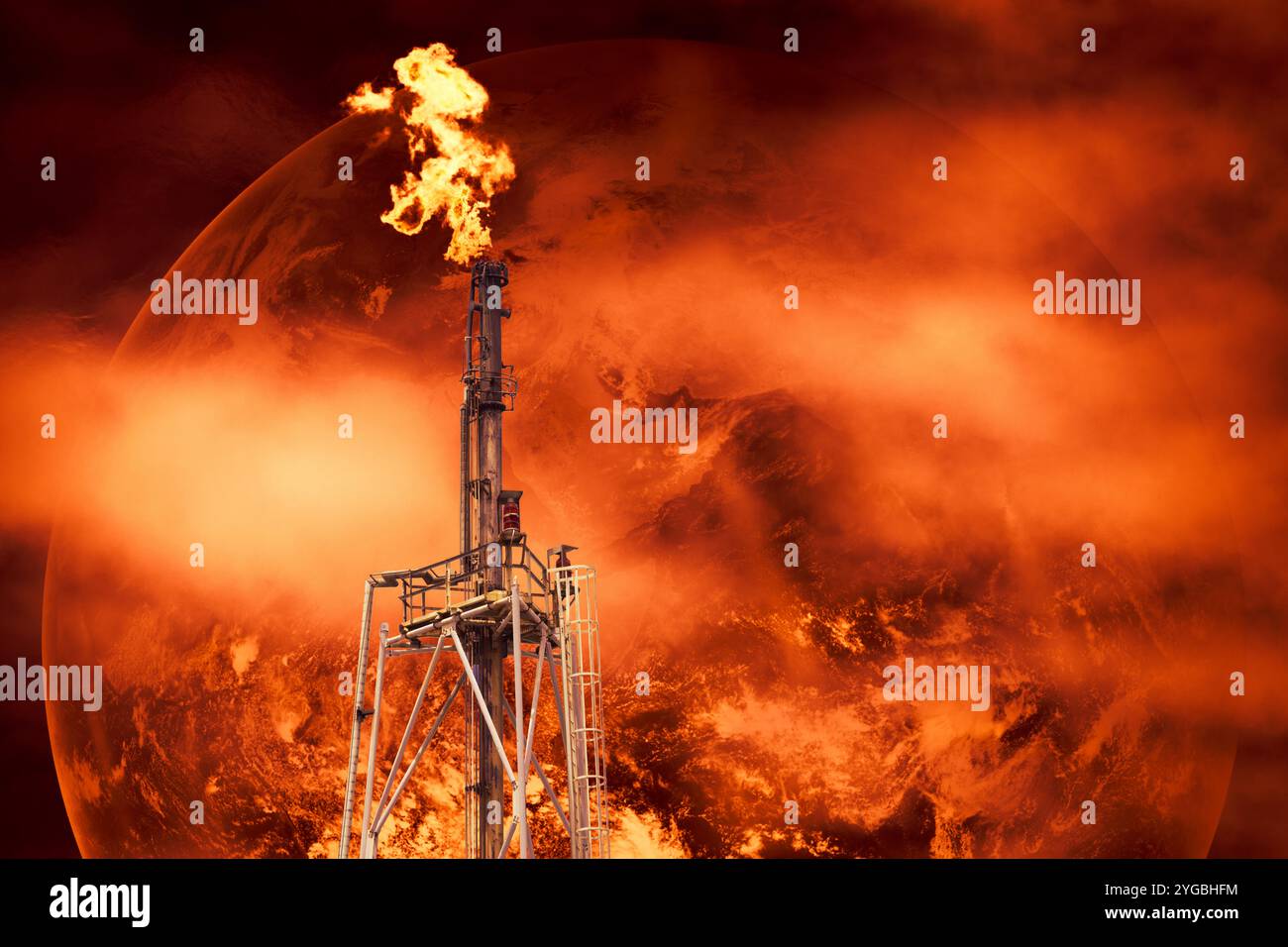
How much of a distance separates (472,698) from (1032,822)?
1929cm

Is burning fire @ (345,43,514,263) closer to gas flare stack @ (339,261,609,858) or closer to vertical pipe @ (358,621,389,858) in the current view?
gas flare stack @ (339,261,609,858)

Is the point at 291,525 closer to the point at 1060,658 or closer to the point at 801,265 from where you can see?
the point at 801,265

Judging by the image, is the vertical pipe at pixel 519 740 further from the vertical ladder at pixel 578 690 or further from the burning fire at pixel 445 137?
the burning fire at pixel 445 137

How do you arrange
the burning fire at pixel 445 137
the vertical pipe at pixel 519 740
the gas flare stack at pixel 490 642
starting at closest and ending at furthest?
the vertical pipe at pixel 519 740 < the gas flare stack at pixel 490 642 < the burning fire at pixel 445 137

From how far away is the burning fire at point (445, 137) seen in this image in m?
47.6

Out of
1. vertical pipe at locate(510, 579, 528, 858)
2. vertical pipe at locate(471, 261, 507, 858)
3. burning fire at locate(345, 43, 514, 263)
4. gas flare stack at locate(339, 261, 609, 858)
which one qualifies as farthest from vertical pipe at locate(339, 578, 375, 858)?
burning fire at locate(345, 43, 514, 263)

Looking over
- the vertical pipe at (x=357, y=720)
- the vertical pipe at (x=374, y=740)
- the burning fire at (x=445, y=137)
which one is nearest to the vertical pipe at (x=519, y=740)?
the vertical pipe at (x=374, y=740)

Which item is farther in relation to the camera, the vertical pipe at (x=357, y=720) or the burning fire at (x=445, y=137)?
the burning fire at (x=445, y=137)

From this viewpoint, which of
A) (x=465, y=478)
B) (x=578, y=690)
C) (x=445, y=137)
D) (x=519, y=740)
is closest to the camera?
(x=519, y=740)

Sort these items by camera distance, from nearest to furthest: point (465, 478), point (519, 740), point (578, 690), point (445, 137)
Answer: point (519, 740), point (578, 690), point (465, 478), point (445, 137)

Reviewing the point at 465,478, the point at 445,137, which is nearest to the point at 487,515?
the point at 465,478

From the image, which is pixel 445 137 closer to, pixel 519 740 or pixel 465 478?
pixel 465 478

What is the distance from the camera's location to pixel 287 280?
2227 inches

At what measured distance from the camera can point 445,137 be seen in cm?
Result: 4872
